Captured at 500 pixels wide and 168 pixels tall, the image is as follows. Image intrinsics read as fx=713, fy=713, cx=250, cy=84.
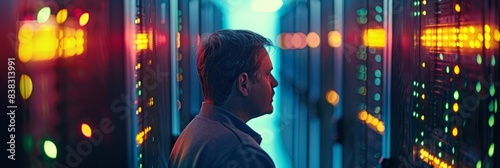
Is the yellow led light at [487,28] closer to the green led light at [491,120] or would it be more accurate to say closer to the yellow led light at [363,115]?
the green led light at [491,120]

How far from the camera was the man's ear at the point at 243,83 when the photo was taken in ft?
4.66

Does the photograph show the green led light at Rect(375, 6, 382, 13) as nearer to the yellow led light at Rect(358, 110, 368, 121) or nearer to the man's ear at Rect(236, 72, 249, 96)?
the yellow led light at Rect(358, 110, 368, 121)

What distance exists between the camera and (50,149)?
1771mm

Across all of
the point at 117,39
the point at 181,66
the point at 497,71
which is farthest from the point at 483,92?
the point at 181,66

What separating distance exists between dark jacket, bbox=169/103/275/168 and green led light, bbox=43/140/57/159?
46cm

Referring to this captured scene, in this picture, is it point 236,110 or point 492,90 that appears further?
point 236,110

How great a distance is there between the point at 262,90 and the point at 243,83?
52mm

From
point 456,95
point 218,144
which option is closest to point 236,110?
point 218,144

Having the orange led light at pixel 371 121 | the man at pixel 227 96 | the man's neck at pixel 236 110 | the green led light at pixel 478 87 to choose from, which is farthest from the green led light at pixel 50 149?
the green led light at pixel 478 87

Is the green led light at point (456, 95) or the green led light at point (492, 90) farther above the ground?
the green led light at point (492, 90)

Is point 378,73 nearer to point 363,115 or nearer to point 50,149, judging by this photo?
point 363,115

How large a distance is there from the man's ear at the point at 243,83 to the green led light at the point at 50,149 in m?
0.58

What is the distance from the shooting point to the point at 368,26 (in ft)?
7.33

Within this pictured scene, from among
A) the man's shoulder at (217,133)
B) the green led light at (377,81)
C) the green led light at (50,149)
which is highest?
the green led light at (377,81)
